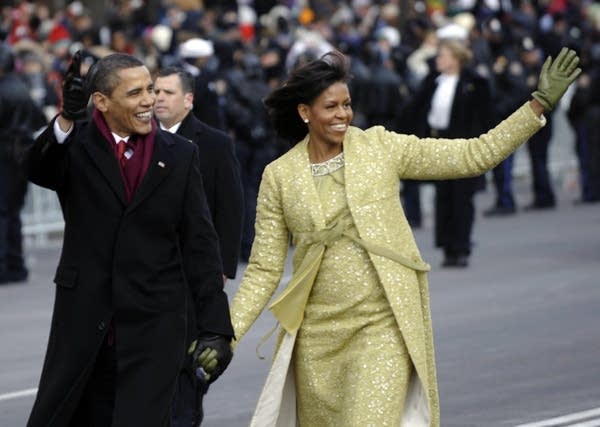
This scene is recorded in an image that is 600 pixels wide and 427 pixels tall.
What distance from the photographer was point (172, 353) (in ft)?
21.4

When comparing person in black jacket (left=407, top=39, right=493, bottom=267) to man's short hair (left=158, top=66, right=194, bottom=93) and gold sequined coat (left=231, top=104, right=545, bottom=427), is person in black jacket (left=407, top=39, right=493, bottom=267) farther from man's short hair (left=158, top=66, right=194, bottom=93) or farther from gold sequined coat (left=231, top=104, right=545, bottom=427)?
gold sequined coat (left=231, top=104, right=545, bottom=427)

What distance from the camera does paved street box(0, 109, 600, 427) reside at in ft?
31.9

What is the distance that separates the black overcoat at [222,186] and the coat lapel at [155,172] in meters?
1.99

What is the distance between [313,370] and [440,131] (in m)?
9.47

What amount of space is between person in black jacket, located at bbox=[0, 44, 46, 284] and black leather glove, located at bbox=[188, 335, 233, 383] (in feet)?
30.9

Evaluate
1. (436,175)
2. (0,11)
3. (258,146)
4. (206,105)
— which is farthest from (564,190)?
(436,175)

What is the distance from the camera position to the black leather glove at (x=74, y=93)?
245 inches

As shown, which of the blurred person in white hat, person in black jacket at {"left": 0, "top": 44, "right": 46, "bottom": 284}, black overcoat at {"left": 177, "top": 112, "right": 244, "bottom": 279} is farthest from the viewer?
person in black jacket at {"left": 0, "top": 44, "right": 46, "bottom": 284}

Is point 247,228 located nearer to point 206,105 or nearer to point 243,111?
point 243,111

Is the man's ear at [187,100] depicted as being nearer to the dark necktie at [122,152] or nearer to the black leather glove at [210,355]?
the dark necktie at [122,152]

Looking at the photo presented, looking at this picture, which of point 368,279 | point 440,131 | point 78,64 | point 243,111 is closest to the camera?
point 78,64

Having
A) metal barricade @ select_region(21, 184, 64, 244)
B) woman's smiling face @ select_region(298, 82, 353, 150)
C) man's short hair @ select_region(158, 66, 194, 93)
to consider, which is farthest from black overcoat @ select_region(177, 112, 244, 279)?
metal barricade @ select_region(21, 184, 64, 244)

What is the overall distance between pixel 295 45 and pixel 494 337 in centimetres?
1293

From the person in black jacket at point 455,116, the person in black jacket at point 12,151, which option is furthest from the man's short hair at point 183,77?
the person in black jacket at point 455,116
